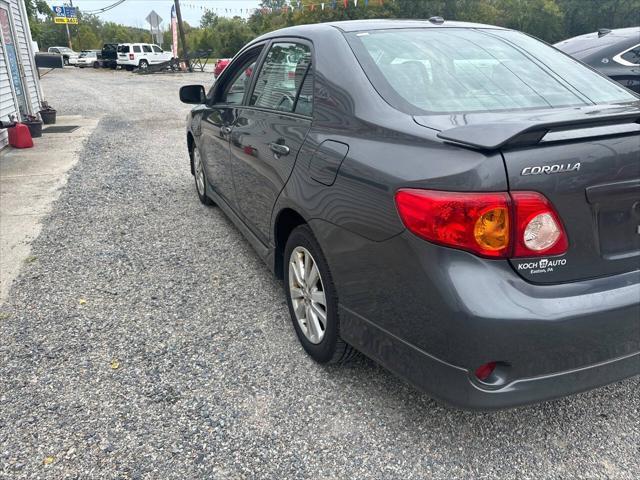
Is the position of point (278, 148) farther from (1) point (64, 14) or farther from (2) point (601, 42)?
(1) point (64, 14)

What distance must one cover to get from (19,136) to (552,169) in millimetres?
9649

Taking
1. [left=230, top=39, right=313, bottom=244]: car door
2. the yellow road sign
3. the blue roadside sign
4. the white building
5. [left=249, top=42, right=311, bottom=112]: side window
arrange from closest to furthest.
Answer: [left=230, top=39, right=313, bottom=244]: car door < [left=249, top=42, right=311, bottom=112]: side window < the white building < the blue roadside sign < the yellow road sign

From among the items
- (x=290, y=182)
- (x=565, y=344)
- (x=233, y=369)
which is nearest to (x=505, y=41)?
(x=290, y=182)

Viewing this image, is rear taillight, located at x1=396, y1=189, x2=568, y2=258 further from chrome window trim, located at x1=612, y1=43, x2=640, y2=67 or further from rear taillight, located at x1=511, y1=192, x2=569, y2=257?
chrome window trim, located at x1=612, y1=43, x2=640, y2=67

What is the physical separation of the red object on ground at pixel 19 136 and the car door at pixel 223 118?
19.5ft

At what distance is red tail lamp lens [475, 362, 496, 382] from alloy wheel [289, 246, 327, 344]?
0.92 meters

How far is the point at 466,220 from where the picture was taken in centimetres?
180

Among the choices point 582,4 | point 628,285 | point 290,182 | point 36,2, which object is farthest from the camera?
point 582,4

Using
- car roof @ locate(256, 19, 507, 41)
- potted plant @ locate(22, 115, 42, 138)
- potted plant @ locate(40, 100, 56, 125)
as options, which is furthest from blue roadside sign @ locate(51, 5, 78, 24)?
car roof @ locate(256, 19, 507, 41)

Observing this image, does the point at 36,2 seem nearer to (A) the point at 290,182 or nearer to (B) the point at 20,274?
(B) the point at 20,274

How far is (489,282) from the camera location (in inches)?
71.2

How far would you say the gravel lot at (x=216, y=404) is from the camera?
7.20ft

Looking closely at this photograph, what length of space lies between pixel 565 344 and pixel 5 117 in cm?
1059

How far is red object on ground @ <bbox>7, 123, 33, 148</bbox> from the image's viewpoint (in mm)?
9148
